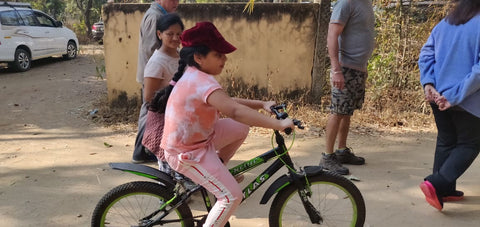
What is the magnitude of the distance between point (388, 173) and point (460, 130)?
1068 mm

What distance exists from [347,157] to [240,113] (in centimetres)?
212

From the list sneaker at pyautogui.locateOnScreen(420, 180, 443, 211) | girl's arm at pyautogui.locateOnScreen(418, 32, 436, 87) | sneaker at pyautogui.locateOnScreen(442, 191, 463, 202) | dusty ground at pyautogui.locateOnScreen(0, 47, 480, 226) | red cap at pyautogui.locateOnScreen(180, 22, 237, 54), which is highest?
red cap at pyautogui.locateOnScreen(180, 22, 237, 54)

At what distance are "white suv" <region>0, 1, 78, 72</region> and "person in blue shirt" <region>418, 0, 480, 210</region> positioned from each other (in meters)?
9.88

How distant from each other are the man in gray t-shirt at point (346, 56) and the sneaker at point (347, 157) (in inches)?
5.4

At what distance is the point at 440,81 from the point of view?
2.83 m

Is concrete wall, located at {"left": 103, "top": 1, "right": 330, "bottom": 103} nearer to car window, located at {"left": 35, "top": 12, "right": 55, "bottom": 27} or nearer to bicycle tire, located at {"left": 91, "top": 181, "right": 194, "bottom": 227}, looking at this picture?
bicycle tire, located at {"left": 91, "top": 181, "right": 194, "bottom": 227}

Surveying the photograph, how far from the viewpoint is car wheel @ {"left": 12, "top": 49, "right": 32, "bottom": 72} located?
995cm

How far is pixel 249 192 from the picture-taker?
2.39 meters

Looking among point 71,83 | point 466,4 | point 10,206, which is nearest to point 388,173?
point 466,4

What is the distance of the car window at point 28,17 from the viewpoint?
1057 cm

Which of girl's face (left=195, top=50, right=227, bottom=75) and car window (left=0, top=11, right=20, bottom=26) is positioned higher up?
girl's face (left=195, top=50, right=227, bottom=75)

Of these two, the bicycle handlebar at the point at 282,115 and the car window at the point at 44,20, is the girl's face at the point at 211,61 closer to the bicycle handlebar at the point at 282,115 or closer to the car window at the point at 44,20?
the bicycle handlebar at the point at 282,115

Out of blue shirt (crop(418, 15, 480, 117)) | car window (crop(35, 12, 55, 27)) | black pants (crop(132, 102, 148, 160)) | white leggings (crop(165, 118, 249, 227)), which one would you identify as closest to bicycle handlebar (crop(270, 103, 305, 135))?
white leggings (crop(165, 118, 249, 227))

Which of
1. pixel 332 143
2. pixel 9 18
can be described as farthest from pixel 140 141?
pixel 9 18
